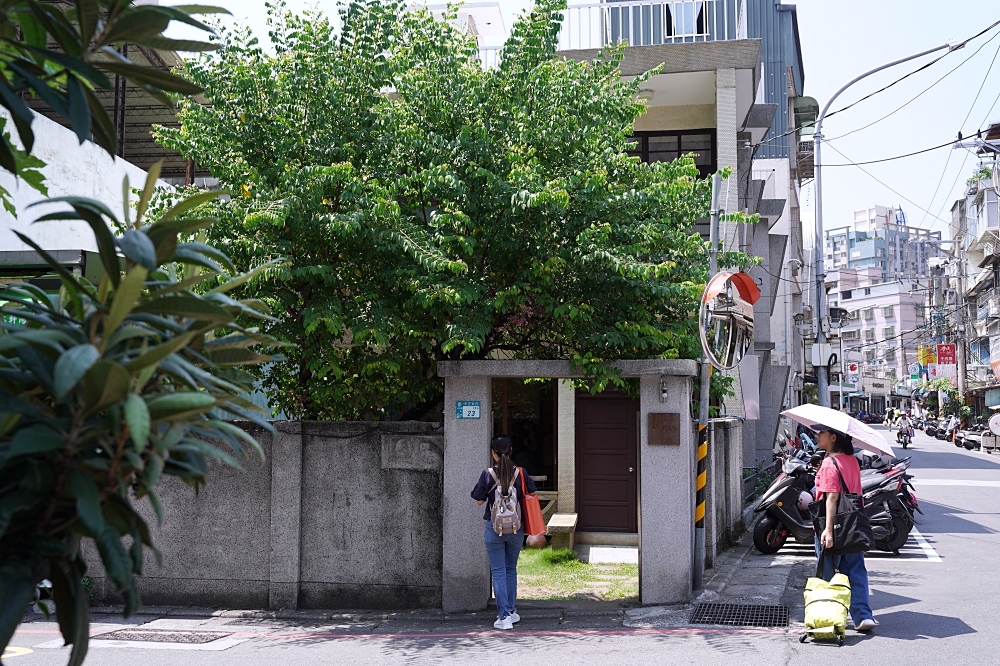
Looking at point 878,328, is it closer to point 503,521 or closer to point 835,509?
point 835,509

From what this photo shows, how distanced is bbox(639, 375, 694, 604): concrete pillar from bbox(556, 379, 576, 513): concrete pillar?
4615mm

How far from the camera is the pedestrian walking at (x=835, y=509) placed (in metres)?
8.51

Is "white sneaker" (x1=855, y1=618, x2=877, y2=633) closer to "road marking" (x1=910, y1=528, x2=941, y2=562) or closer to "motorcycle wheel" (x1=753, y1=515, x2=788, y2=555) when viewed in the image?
"motorcycle wheel" (x1=753, y1=515, x2=788, y2=555)

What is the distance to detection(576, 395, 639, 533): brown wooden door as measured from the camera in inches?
568

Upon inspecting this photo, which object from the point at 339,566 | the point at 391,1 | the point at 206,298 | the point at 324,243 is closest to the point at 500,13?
the point at 391,1

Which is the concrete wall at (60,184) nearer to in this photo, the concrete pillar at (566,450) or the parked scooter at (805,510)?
the concrete pillar at (566,450)

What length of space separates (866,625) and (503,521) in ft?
11.2

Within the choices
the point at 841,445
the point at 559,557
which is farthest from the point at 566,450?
the point at 841,445

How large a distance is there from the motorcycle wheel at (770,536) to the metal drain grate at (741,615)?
3601 mm

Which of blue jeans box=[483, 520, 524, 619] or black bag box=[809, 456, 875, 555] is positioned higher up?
black bag box=[809, 456, 875, 555]

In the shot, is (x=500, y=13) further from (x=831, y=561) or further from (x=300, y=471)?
(x=831, y=561)

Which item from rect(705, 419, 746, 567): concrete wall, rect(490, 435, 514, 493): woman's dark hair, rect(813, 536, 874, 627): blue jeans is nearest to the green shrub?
rect(705, 419, 746, 567): concrete wall

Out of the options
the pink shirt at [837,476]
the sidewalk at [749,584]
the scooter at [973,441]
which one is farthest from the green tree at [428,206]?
the scooter at [973,441]

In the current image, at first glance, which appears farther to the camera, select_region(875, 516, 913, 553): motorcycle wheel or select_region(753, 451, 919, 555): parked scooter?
select_region(875, 516, 913, 553): motorcycle wheel
